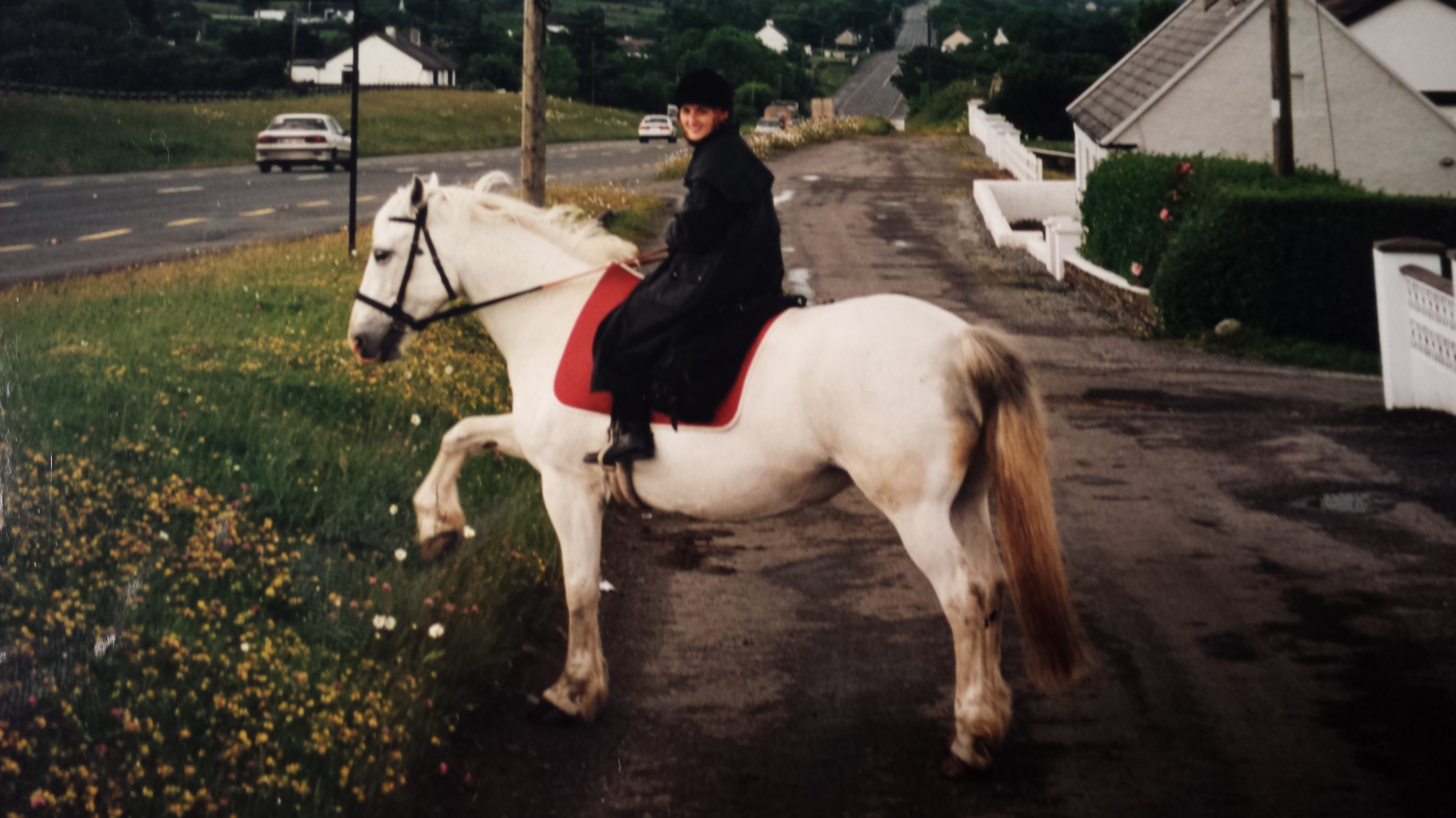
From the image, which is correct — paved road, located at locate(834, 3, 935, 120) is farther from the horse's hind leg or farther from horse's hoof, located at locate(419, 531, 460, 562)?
the horse's hind leg

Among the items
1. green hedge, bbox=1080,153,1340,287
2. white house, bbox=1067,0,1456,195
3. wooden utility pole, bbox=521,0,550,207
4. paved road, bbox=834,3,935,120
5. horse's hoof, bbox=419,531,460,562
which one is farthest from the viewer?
paved road, bbox=834,3,935,120

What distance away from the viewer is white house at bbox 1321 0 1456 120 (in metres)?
39.9

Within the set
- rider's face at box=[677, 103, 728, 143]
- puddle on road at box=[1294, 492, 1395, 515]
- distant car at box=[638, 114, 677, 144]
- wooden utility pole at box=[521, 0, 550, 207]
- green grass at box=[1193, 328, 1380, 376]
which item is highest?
distant car at box=[638, 114, 677, 144]

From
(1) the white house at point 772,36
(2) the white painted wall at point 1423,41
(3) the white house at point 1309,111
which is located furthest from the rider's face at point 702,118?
(1) the white house at point 772,36

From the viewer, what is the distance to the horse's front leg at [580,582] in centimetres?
633

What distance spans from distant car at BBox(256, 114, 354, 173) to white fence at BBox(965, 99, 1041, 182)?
19.7 m

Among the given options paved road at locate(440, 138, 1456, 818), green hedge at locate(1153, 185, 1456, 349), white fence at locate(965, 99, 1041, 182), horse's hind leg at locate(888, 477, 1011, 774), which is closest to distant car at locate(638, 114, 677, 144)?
white fence at locate(965, 99, 1041, 182)

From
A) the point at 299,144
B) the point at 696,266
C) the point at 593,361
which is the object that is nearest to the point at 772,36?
the point at 299,144

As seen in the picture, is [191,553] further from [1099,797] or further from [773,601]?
[1099,797]

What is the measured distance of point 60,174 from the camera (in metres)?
35.4

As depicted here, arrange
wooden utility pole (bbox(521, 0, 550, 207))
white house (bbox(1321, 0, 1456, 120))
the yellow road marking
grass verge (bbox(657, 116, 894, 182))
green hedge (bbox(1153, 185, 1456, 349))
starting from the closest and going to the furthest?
1. wooden utility pole (bbox(521, 0, 550, 207))
2. green hedge (bbox(1153, 185, 1456, 349))
3. the yellow road marking
4. white house (bbox(1321, 0, 1456, 120))
5. grass verge (bbox(657, 116, 894, 182))

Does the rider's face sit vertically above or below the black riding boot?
above

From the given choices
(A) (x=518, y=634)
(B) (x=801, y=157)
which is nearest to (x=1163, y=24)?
(B) (x=801, y=157)

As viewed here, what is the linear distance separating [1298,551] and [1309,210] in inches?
419
